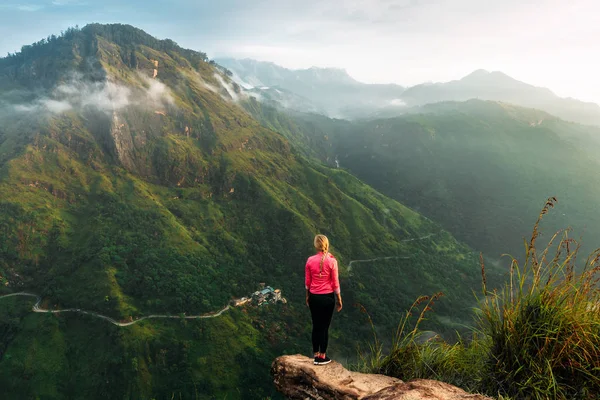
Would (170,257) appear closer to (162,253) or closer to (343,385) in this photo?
(162,253)

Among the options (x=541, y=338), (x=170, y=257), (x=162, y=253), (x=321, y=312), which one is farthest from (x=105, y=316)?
(x=541, y=338)

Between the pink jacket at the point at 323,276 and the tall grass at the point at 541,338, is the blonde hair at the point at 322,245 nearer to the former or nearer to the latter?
the pink jacket at the point at 323,276

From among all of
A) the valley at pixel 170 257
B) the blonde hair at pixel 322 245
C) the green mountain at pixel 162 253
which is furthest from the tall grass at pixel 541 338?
the valley at pixel 170 257

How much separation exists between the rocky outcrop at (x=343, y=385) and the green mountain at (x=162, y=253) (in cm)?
6863

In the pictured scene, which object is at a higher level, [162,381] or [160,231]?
[160,231]

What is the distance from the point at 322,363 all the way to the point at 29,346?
120 meters

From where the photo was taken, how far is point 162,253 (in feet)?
420

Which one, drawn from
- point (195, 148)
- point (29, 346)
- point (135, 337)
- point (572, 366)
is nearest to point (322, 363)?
point (572, 366)

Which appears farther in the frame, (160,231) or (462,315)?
(160,231)

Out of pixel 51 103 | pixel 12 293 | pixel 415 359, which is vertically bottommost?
pixel 12 293

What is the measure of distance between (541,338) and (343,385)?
3812 millimetres

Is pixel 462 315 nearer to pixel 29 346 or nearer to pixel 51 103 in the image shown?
pixel 29 346

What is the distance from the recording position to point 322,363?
7.83 m

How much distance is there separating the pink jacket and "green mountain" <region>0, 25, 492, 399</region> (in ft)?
224
